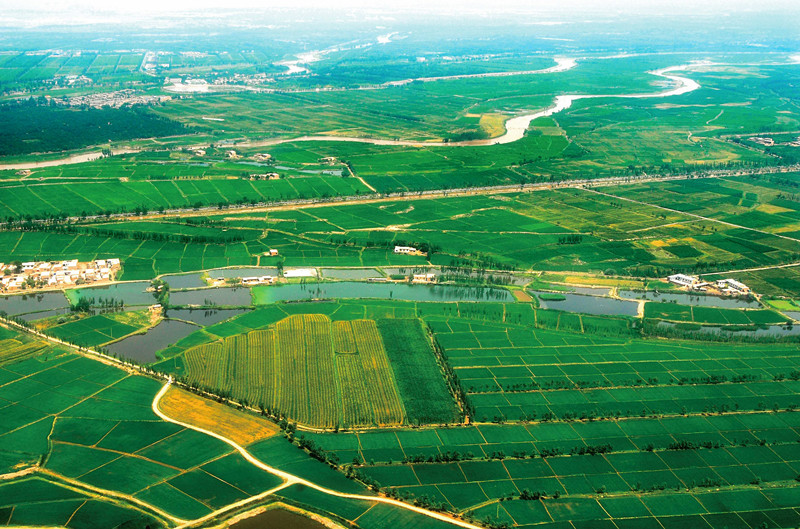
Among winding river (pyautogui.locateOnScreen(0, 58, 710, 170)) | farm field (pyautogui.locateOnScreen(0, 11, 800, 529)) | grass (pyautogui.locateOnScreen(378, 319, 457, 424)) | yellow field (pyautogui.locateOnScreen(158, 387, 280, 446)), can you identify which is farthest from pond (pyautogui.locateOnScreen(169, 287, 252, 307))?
winding river (pyautogui.locateOnScreen(0, 58, 710, 170))

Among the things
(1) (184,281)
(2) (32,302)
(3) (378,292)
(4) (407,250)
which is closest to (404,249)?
(4) (407,250)

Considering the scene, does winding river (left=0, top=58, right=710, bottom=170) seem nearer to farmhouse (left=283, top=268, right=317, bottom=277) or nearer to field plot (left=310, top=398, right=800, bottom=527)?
farmhouse (left=283, top=268, right=317, bottom=277)

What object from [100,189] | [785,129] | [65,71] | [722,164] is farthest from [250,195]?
[65,71]

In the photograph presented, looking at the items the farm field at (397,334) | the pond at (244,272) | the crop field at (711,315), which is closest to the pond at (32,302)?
the farm field at (397,334)

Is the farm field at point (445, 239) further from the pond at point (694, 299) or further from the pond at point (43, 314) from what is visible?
the pond at point (43, 314)

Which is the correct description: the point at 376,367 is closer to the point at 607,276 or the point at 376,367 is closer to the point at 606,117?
the point at 607,276

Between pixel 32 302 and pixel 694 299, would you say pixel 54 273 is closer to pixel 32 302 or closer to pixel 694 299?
pixel 32 302

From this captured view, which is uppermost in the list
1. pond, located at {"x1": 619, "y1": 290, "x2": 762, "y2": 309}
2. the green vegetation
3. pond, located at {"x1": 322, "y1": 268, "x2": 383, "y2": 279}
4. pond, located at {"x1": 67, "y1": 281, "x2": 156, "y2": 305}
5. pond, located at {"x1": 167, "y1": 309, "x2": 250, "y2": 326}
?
the green vegetation
